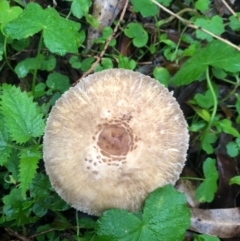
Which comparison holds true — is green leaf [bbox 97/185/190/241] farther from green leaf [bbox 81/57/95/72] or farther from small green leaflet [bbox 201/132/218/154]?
green leaf [bbox 81/57/95/72]

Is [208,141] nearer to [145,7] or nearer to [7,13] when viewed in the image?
[145,7]

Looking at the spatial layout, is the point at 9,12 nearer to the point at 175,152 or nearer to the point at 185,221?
the point at 175,152

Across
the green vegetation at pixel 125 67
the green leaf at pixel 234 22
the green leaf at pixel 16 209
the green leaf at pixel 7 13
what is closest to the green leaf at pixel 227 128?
the green vegetation at pixel 125 67

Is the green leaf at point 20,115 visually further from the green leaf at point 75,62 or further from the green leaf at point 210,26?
the green leaf at point 210,26

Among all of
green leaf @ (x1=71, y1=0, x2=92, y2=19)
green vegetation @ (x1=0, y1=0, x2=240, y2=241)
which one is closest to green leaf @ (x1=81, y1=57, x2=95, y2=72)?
green vegetation @ (x1=0, y1=0, x2=240, y2=241)

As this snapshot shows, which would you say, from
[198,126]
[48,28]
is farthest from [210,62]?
[48,28]
